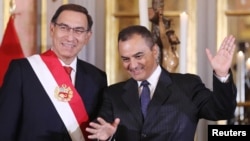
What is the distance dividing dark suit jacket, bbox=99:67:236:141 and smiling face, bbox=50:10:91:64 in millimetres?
189

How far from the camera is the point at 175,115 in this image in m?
1.29

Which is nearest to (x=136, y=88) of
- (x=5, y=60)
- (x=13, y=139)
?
(x=13, y=139)

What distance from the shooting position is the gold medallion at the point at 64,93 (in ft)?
4.78

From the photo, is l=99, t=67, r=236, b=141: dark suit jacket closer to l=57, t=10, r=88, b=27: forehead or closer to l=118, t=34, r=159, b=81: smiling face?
l=118, t=34, r=159, b=81: smiling face

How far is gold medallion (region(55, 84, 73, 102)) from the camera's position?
4.78ft

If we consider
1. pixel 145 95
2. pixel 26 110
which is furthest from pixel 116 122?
pixel 26 110

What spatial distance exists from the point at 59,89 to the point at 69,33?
7.1 inches

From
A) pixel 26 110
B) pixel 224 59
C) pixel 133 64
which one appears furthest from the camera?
pixel 26 110

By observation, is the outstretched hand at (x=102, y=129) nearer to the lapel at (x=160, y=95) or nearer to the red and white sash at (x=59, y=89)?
the lapel at (x=160, y=95)

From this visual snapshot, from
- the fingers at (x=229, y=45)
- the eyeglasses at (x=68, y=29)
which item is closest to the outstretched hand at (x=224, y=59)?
the fingers at (x=229, y=45)

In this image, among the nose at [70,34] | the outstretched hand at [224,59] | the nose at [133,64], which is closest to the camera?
the outstretched hand at [224,59]

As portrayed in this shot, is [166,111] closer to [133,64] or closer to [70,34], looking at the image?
[133,64]

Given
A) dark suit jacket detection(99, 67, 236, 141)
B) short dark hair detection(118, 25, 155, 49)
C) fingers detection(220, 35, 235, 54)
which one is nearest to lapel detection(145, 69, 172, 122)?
dark suit jacket detection(99, 67, 236, 141)

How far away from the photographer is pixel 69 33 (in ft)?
4.55
